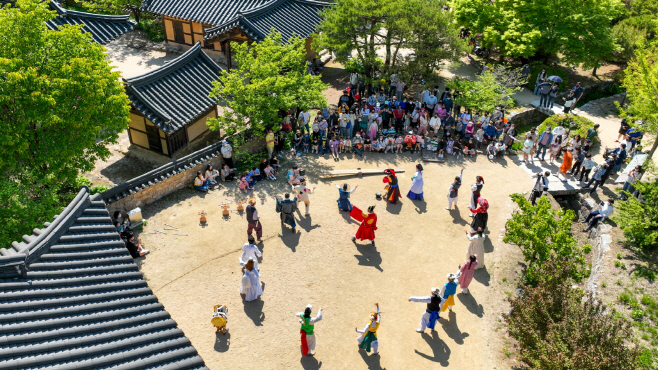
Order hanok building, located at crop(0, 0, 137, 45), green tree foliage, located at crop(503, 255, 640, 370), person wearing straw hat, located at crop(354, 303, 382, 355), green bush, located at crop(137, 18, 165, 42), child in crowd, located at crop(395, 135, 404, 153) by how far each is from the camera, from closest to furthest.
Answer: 1. green tree foliage, located at crop(503, 255, 640, 370)
2. person wearing straw hat, located at crop(354, 303, 382, 355)
3. hanok building, located at crop(0, 0, 137, 45)
4. child in crowd, located at crop(395, 135, 404, 153)
5. green bush, located at crop(137, 18, 165, 42)

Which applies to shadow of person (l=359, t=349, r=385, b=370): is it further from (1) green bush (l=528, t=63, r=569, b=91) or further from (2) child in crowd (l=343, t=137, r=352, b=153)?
(1) green bush (l=528, t=63, r=569, b=91)

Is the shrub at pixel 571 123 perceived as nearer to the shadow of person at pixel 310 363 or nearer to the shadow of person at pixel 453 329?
the shadow of person at pixel 453 329

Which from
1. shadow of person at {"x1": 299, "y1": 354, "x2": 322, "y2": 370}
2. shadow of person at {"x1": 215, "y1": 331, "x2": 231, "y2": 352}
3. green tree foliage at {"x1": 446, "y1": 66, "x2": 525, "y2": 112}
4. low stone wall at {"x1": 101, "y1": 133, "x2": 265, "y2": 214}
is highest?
green tree foliage at {"x1": 446, "y1": 66, "x2": 525, "y2": 112}

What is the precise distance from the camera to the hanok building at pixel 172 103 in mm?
18984

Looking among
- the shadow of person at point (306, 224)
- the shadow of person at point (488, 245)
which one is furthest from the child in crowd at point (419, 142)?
the shadow of person at point (306, 224)

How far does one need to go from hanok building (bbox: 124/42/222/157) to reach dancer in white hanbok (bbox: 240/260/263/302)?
775 centimetres

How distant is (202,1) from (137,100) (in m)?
13.9

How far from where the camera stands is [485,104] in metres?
23.3

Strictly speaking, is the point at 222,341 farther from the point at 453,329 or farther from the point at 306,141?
the point at 306,141

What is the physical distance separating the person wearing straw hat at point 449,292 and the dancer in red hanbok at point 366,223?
326 centimetres

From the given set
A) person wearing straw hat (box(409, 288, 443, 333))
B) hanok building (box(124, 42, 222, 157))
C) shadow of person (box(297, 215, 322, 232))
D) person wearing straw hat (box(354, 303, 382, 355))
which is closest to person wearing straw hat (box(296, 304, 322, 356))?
person wearing straw hat (box(354, 303, 382, 355))

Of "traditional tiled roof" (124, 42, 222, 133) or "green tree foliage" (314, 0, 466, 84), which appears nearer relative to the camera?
"traditional tiled roof" (124, 42, 222, 133)

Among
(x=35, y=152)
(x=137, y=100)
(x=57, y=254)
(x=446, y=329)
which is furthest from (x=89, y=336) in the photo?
(x=137, y=100)

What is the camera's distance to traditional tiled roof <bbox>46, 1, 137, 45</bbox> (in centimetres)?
2059
